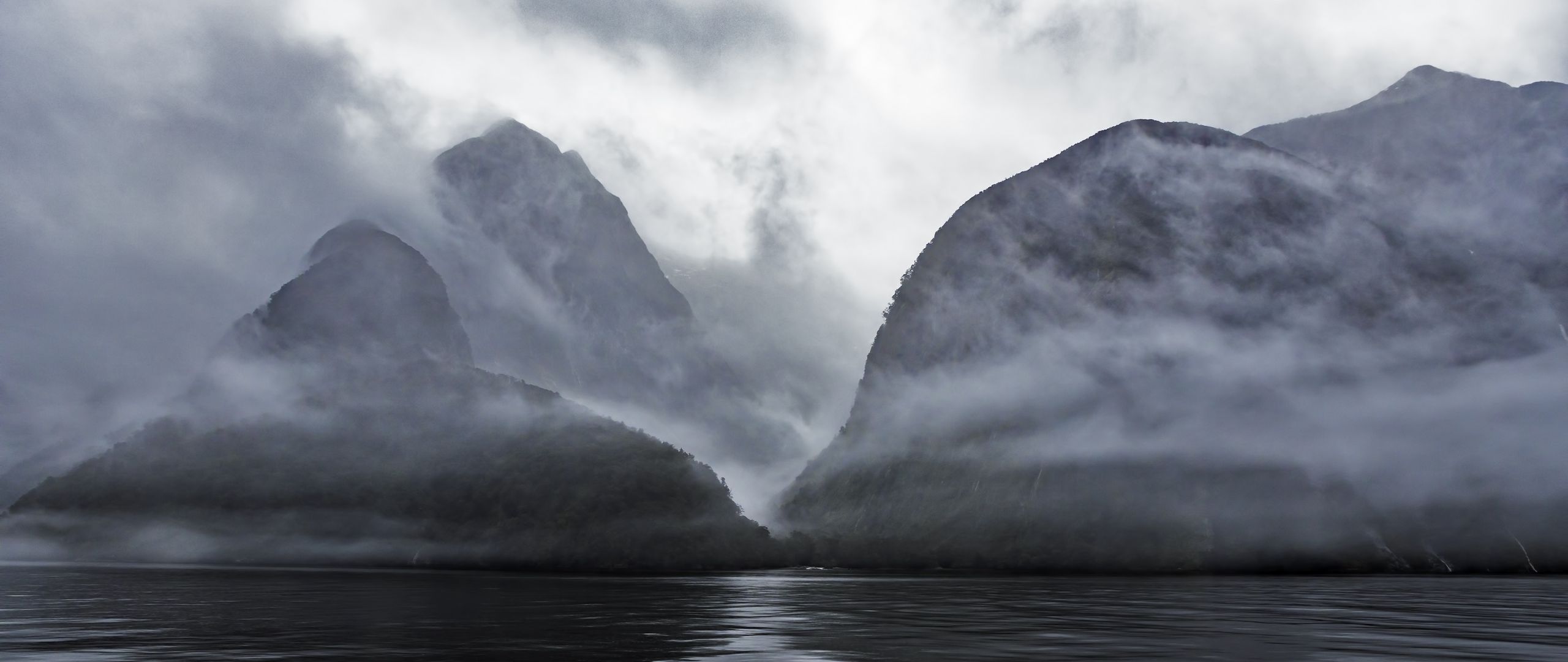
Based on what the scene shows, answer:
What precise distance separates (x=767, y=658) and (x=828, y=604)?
41250 mm

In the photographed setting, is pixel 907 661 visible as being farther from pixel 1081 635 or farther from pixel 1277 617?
pixel 1277 617

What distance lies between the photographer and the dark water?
109 feet

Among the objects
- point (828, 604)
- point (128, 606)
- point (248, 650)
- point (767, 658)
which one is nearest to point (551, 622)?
point (248, 650)

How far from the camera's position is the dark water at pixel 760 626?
33125 mm

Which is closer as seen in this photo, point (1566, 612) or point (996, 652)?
point (996, 652)

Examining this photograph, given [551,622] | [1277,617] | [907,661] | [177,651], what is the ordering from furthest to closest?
[1277,617]
[551,622]
[177,651]
[907,661]

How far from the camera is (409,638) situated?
1533 inches

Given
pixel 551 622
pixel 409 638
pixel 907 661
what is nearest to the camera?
pixel 907 661

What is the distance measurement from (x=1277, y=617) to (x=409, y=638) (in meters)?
40.2

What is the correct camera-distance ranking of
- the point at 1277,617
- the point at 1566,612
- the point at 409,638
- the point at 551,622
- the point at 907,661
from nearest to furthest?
the point at 907,661
the point at 409,638
the point at 551,622
the point at 1277,617
the point at 1566,612

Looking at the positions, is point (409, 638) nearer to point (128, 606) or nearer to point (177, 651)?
point (177, 651)

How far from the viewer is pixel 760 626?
155 ft

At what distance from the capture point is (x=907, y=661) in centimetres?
3062

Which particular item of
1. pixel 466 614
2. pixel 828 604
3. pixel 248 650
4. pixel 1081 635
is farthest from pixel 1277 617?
pixel 248 650
